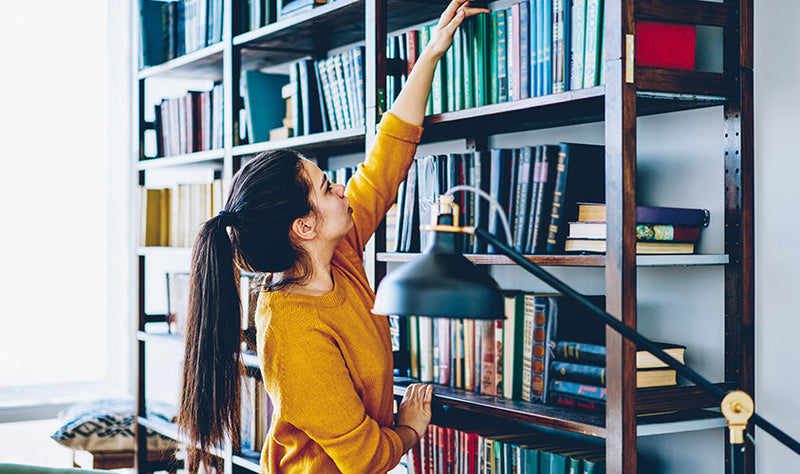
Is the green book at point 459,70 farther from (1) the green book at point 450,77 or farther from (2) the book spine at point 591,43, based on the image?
(2) the book spine at point 591,43

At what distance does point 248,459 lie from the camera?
2.73m

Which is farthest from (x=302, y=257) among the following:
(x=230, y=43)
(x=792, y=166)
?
(x=230, y=43)

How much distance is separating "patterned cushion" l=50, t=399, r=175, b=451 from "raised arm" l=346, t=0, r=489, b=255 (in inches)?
66.7

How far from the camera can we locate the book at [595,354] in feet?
5.51

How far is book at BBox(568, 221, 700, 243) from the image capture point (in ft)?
5.48

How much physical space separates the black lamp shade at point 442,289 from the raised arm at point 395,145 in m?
0.92

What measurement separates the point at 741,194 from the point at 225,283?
1.10 m

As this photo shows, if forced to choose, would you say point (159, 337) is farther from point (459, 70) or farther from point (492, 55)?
point (492, 55)

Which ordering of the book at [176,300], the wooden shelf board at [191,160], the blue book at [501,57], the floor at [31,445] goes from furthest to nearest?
the floor at [31,445] → the book at [176,300] → the wooden shelf board at [191,160] → the blue book at [501,57]

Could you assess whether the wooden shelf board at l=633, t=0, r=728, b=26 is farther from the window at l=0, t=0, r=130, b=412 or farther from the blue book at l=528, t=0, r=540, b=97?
the window at l=0, t=0, r=130, b=412

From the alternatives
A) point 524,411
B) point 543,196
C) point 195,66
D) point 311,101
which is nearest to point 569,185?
point 543,196

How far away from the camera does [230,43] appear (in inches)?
111

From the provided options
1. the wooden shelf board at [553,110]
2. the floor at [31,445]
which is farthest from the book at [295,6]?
the floor at [31,445]

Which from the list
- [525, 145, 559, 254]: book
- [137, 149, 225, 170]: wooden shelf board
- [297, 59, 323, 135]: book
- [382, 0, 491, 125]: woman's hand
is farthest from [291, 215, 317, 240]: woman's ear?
[137, 149, 225, 170]: wooden shelf board
